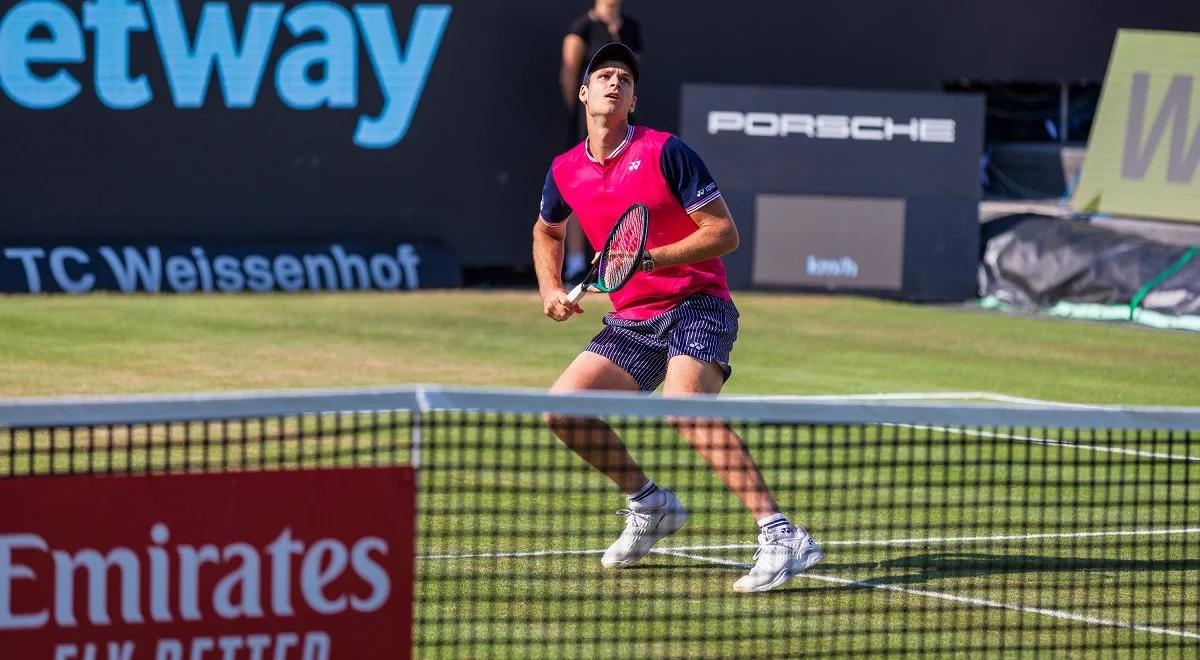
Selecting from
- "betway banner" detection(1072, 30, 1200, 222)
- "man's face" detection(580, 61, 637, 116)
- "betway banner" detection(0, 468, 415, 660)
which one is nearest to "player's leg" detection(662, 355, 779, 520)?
"man's face" detection(580, 61, 637, 116)

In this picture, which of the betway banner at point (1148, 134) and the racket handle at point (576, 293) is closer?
the racket handle at point (576, 293)

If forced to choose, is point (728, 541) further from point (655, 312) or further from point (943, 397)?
point (943, 397)

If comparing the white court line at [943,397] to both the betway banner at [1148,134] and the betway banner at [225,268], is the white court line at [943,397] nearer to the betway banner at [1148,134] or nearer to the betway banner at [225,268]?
the betway banner at [1148,134]

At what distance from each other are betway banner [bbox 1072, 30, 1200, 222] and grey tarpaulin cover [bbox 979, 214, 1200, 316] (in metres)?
0.51

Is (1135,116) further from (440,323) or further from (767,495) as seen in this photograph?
(767,495)

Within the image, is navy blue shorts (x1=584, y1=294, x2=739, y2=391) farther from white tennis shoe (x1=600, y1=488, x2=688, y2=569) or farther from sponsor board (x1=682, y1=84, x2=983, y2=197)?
sponsor board (x1=682, y1=84, x2=983, y2=197)

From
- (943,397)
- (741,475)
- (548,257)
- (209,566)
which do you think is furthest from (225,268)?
(209,566)

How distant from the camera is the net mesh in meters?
6.18

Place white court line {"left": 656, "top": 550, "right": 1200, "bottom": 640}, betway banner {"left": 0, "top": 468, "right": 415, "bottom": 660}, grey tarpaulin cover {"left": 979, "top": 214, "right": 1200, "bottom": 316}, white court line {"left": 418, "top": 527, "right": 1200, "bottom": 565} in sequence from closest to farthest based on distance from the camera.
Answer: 1. betway banner {"left": 0, "top": 468, "right": 415, "bottom": 660}
2. white court line {"left": 656, "top": 550, "right": 1200, "bottom": 640}
3. white court line {"left": 418, "top": 527, "right": 1200, "bottom": 565}
4. grey tarpaulin cover {"left": 979, "top": 214, "right": 1200, "bottom": 316}

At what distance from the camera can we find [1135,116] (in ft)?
51.1

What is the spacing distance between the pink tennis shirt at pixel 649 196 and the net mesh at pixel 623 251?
0.07m

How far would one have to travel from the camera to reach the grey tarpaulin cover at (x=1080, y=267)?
14.3 metres

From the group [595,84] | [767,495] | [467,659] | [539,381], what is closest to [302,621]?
[467,659]

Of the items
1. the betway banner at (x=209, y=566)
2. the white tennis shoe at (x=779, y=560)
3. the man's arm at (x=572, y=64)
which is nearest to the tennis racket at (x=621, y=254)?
the white tennis shoe at (x=779, y=560)
